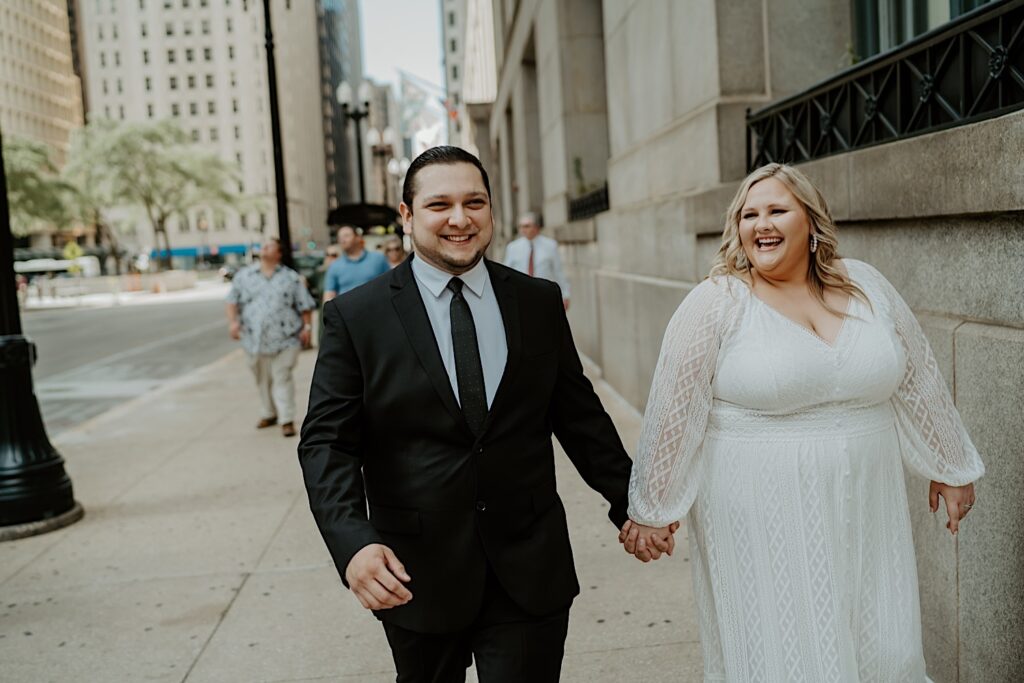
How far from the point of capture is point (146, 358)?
21438 millimetres

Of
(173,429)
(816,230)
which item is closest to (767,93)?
(816,230)

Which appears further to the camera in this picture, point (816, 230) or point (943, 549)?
point (943, 549)

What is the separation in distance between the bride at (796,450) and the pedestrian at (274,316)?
8.03 metres

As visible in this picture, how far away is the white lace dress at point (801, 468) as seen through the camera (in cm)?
276

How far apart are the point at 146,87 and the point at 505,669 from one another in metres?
139

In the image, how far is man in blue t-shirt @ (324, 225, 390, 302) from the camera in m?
11.1

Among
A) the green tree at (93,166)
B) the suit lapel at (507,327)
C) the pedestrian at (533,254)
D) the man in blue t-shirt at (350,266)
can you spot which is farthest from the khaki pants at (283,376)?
the green tree at (93,166)

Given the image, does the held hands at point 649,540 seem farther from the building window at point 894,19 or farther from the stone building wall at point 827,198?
the building window at point 894,19

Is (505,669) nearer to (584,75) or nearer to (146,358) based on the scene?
(584,75)

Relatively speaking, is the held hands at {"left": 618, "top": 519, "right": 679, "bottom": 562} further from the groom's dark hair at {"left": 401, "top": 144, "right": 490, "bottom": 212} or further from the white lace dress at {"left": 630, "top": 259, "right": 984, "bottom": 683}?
the groom's dark hair at {"left": 401, "top": 144, "right": 490, "bottom": 212}

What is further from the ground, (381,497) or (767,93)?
(767,93)

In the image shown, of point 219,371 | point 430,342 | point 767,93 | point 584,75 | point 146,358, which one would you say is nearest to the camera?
point 430,342

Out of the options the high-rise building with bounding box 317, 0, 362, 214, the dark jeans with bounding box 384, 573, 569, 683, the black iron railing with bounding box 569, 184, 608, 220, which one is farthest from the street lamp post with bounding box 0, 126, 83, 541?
the high-rise building with bounding box 317, 0, 362, 214

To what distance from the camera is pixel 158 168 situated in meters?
75.6
